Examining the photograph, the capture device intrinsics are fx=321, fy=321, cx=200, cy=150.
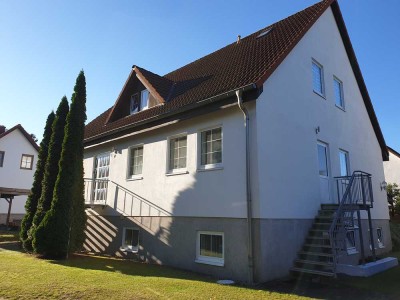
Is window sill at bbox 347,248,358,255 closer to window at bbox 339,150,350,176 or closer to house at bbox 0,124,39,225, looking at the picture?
window at bbox 339,150,350,176

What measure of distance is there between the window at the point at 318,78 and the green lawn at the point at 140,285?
676cm

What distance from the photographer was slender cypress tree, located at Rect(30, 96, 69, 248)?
11.0m

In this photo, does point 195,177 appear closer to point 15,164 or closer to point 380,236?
point 380,236

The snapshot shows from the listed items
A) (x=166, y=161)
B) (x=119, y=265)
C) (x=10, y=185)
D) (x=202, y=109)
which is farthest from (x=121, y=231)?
(x=10, y=185)

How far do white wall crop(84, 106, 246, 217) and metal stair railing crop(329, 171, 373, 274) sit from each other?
2.56 m

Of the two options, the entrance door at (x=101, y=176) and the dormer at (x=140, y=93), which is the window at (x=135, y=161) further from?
the dormer at (x=140, y=93)

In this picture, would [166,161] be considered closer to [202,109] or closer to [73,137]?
[202,109]

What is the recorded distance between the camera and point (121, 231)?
40.7ft

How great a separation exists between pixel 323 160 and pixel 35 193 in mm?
11062

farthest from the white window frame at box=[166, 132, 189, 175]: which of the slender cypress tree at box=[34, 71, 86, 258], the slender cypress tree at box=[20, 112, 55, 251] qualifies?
the slender cypress tree at box=[20, 112, 55, 251]

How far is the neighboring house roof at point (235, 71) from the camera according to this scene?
9.89 meters

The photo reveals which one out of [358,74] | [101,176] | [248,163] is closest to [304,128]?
[248,163]

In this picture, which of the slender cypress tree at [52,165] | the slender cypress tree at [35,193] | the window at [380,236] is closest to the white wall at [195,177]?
the slender cypress tree at [52,165]

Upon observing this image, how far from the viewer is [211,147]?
9.99m
